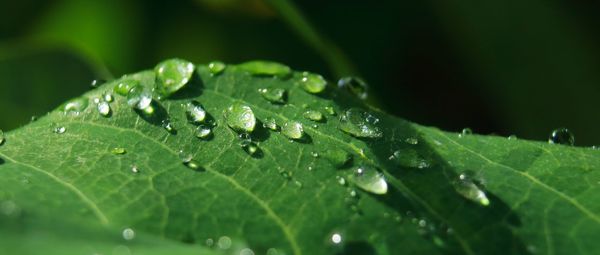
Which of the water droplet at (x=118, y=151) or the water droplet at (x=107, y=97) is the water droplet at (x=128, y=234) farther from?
the water droplet at (x=107, y=97)

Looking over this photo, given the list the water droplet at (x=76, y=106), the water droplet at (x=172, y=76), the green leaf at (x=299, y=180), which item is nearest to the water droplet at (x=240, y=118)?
the green leaf at (x=299, y=180)

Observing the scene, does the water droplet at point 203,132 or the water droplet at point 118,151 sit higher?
the water droplet at point 118,151

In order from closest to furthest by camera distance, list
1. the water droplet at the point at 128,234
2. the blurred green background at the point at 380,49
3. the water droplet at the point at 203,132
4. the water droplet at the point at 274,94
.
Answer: the water droplet at the point at 128,234 < the water droplet at the point at 203,132 < the water droplet at the point at 274,94 < the blurred green background at the point at 380,49

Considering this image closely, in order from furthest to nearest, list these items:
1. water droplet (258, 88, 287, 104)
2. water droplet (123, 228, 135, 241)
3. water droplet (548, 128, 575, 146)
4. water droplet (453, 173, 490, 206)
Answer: water droplet (548, 128, 575, 146), water droplet (258, 88, 287, 104), water droplet (453, 173, 490, 206), water droplet (123, 228, 135, 241)

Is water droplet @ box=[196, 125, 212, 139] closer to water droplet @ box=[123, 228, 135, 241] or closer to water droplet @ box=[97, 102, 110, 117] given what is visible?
water droplet @ box=[97, 102, 110, 117]

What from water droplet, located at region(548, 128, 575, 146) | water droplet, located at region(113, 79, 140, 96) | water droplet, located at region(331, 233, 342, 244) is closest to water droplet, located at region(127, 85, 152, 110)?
water droplet, located at region(113, 79, 140, 96)

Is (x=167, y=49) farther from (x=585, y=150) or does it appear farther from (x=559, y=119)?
(x=585, y=150)

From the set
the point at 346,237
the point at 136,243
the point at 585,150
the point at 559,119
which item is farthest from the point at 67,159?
the point at 559,119
